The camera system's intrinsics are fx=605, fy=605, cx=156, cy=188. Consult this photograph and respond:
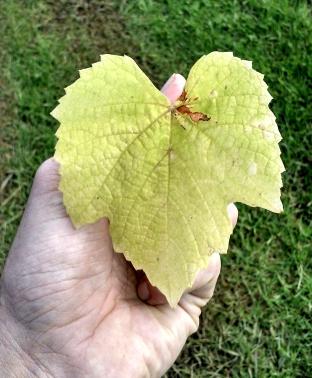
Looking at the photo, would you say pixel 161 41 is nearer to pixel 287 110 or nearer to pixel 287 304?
pixel 287 110

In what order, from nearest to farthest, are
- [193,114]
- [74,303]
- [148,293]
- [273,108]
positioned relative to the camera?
[193,114] < [74,303] < [148,293] < [273,108]

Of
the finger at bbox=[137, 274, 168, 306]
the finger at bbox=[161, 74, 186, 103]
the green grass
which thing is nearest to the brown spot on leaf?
the finger at bbox=[161, 74, 186, 103]

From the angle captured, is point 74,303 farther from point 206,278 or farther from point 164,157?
point 164,157

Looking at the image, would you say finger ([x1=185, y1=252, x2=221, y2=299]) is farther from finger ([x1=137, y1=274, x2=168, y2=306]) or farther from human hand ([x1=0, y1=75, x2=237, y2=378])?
finger ([x1=137, y1=274, x2=168, y2=306])

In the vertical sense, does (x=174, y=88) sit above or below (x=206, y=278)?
above

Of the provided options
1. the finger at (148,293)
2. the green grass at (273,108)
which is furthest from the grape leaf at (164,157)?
the green grass at (273,108)

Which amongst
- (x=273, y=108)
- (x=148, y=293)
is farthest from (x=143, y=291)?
(x=273, y=108)

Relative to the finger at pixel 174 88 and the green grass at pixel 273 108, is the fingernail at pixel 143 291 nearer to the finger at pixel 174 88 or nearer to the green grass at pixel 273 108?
the finger at pixel 174 88
